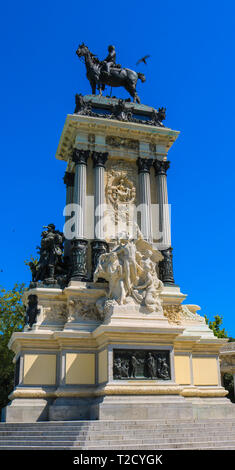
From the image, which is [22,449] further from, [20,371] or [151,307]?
[151,307]

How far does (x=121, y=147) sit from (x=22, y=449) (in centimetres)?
1339

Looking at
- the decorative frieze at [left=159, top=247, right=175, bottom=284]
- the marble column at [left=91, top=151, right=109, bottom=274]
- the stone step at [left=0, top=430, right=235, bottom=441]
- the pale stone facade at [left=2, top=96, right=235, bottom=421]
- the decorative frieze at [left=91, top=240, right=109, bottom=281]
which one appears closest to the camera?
the stone step at [left=0, top=430, right=235, bottom=441]

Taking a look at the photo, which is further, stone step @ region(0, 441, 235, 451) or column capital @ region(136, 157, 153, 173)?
column capital @ region(136, 157, 153, 173)

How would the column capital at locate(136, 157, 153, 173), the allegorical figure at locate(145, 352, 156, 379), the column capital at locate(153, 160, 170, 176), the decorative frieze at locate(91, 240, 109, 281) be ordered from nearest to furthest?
1. the allegorical figure at locate(145, 352, 156, 379)
2. the decorative frieze at locate(91, 240, 109, 281)
3. the column capital at locate(136, 157, 153, 173)
4. the column capital at locate(153, 160, 170, 176)

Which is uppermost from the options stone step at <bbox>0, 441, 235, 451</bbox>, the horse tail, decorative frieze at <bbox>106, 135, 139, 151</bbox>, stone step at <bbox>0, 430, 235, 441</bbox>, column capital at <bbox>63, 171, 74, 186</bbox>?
the horse tail

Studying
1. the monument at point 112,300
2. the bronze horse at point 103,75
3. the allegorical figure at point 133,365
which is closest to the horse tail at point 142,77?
the bronze horse at point 103,75

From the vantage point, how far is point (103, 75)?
23.7 metres

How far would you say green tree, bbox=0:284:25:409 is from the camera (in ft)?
102

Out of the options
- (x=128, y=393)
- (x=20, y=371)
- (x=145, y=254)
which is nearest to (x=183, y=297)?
(x=145, y=254)

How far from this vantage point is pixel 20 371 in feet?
56.3

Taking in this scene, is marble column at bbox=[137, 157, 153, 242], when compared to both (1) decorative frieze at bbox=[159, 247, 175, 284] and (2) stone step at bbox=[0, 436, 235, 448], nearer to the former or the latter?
(1) decorative frieze at bbox=[159, 247, 175, 284]

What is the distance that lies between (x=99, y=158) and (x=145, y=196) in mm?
2519

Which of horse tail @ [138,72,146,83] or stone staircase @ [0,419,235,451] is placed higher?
horse tail @ [138,72,146,83]

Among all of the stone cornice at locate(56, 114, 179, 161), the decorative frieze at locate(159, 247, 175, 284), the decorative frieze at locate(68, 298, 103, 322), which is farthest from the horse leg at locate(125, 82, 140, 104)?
the decorative frieze at locate(68, 298, 103, 322)
